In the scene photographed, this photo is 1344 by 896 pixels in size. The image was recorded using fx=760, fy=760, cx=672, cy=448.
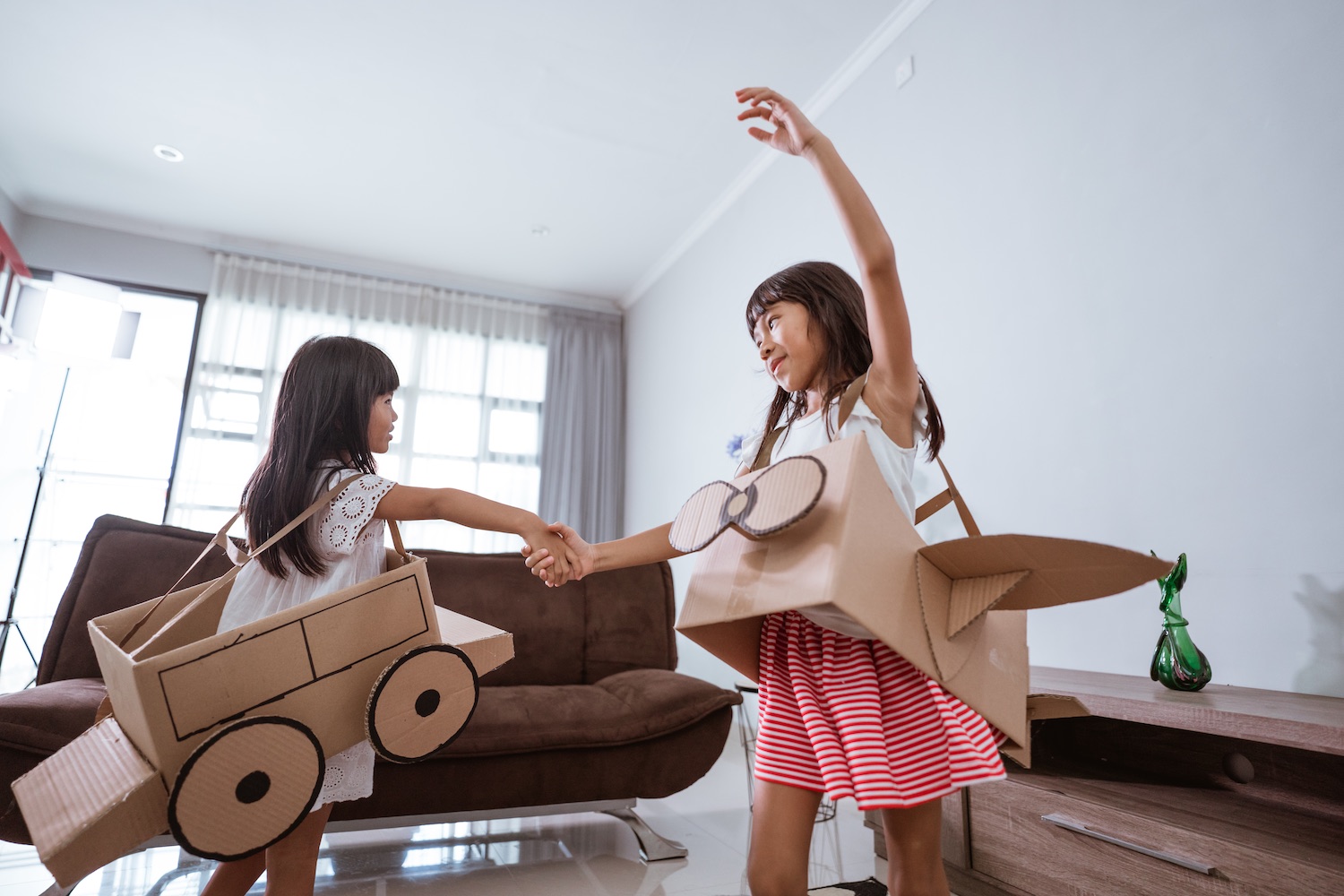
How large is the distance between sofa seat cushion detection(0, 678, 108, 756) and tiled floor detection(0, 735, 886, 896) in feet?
1.27

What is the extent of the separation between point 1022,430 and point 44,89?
4169 millimetres

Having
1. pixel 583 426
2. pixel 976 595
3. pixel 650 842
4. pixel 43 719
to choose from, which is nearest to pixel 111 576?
pixel 43 719

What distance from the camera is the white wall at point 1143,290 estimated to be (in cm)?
144

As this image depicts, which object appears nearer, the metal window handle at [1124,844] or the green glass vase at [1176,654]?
the metal window handle at [1124,844]

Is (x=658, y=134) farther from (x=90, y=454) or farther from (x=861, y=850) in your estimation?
(x=90, y=454)

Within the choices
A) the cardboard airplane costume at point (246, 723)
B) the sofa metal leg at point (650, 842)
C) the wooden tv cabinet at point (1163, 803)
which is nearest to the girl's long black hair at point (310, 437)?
the cardboard airplane costume at point (246, 723)

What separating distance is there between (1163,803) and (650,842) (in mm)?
1153

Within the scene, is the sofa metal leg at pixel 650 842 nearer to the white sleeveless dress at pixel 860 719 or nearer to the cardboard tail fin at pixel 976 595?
the white sleeveless dress at pixel 860 719

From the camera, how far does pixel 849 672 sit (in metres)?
0.83

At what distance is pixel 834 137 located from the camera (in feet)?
10.1

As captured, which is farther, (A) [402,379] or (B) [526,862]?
(A) [402,379]

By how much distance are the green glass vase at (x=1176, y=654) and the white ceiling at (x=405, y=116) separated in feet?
7.37

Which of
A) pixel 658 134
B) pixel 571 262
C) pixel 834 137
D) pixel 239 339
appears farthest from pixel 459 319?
pixel 834 137

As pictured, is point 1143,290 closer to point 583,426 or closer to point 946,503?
point 946,503
